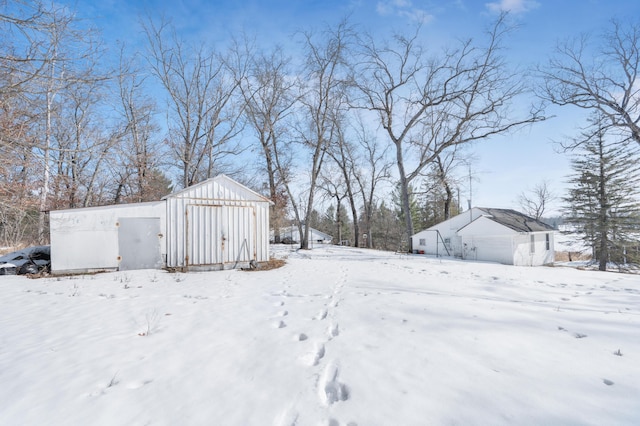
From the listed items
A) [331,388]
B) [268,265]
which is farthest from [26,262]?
[331,388]

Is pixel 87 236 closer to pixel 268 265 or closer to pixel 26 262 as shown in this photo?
pixel 26 262

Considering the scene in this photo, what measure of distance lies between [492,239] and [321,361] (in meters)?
18.0

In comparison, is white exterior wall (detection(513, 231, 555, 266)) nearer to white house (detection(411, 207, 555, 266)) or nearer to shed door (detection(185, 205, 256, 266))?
white house (detection(411, 207, 555, 266))

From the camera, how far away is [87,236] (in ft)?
27.1

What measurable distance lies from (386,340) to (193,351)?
2.13 metres

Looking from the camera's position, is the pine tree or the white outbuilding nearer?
the white outbuilding

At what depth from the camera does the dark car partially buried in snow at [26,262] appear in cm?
860

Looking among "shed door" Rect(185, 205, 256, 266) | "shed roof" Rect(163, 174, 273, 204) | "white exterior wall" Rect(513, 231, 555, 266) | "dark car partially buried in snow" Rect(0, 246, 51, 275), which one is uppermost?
"shed roof" Rect(163, 174, 273, 204)

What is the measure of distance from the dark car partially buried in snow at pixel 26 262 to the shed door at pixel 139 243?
246cm

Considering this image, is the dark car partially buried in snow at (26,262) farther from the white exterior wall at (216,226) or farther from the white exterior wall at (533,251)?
the white exterior wall at (533,251)

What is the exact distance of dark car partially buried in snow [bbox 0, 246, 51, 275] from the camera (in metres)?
8.60

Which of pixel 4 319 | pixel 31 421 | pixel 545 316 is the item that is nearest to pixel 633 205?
pixel 545 316

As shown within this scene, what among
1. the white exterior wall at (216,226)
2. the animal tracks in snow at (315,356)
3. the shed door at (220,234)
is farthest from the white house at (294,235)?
the animal tracks in snow at (315,356)

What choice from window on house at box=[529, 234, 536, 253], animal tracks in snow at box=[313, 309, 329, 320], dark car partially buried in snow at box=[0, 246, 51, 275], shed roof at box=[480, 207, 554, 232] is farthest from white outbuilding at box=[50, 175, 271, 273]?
window on house at box=[529, 234, 536, 253]
